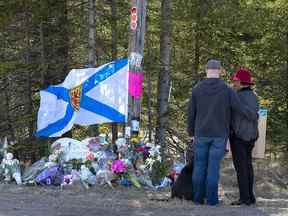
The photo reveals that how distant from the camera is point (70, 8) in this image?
13422 mm

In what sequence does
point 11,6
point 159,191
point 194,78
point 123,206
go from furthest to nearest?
point 194,78 < point 11,6 < point 159,191 < point 123,206

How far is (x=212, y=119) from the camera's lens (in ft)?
25.9

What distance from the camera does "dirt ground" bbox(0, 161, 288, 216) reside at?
288 inches

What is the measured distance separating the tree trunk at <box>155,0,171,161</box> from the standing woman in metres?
5.39

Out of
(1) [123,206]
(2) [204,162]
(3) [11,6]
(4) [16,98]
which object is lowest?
(1) [123,206]

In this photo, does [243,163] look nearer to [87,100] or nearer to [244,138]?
[244,138]

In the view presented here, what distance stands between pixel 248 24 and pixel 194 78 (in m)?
1.96

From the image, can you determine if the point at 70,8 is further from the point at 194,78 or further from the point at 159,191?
the point at 159,191

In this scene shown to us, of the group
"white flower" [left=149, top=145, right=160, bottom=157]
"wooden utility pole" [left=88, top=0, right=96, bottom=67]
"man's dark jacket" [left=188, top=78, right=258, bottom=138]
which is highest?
"wooden utility pole" [left=88, top=0, right=96, bottom=67]

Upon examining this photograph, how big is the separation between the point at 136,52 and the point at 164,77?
3443mm

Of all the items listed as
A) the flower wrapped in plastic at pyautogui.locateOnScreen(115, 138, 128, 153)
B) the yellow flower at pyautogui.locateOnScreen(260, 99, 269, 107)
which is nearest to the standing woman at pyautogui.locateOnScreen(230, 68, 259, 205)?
the flower wrapped in plastic at pyautogui.locateOnScreen(115, 138, 128, 153)

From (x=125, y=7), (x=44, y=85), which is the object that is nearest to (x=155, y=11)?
(x=125, y=7)

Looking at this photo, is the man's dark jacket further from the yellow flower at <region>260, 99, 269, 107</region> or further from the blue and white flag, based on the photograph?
the yellow flower at <region>260, 99, 269, 107</region>

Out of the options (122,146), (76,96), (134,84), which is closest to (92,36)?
(76,96)
